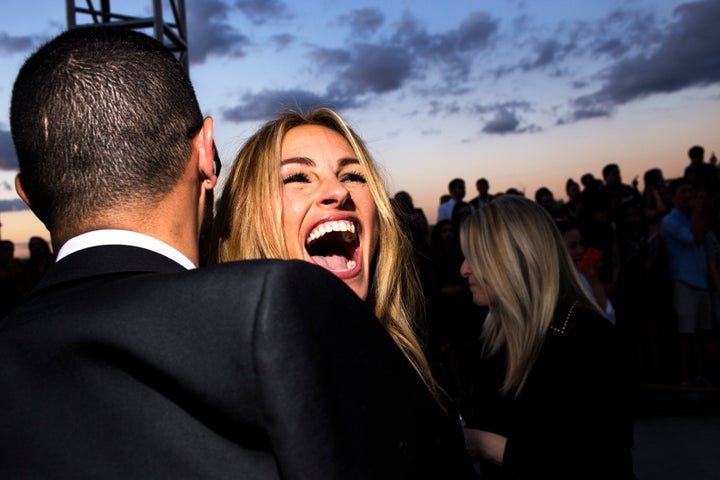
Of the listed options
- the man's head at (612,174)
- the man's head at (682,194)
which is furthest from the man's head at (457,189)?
the man's head at (682,194)

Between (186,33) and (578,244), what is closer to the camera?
(578,244)

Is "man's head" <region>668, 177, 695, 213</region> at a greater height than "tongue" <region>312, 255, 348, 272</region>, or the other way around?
"man's head" <region>668, 177, 695, 213</region>

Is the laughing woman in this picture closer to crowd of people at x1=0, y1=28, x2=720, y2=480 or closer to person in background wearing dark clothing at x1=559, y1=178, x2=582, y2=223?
crowd of people at x1=0, y1=28, x2=720, y2=480

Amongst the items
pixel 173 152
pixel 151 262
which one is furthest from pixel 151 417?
pixel 173 152

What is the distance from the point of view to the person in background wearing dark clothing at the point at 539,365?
2.21 m

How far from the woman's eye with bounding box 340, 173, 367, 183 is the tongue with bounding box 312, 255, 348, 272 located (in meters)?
0.33

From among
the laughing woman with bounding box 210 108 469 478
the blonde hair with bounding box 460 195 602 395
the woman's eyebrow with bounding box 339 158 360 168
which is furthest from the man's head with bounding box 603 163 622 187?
the woman's eyebrow with bounding box 339 158 360 168

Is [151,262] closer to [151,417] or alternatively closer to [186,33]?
[151,417]

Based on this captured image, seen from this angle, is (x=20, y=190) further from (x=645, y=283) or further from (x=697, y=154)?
(x=697, y=154)

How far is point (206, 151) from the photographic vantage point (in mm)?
1128

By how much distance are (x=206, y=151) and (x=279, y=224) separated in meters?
0.81

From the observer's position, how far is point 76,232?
0.95 m

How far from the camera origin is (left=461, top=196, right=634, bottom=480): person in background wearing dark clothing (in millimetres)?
2207

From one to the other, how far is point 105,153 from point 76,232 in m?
0.14
